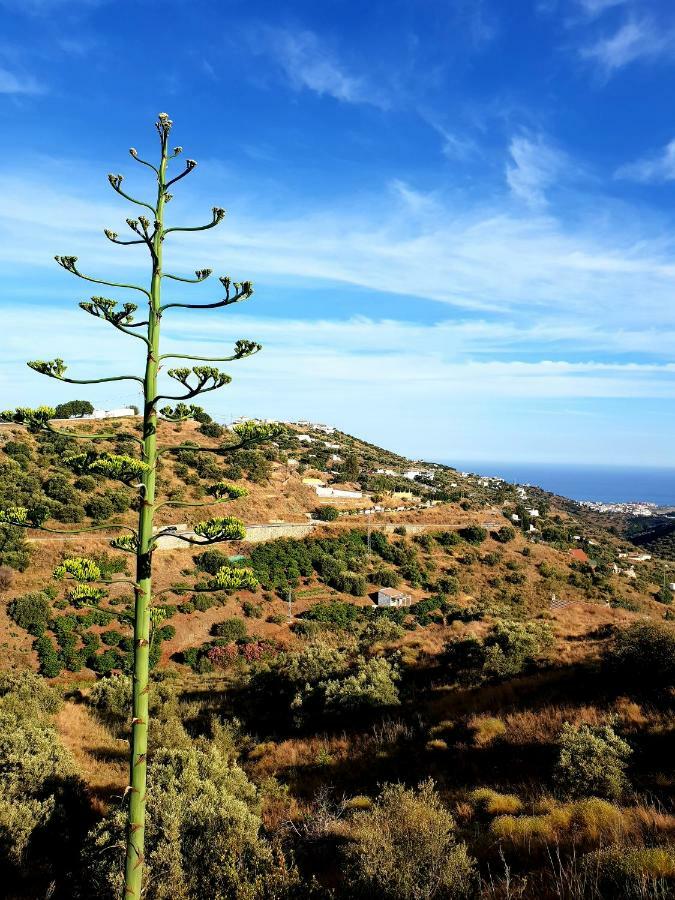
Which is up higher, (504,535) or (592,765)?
(592,765)

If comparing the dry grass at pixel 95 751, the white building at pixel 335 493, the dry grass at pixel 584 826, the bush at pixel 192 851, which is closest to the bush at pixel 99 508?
the white building at pixel 335 493

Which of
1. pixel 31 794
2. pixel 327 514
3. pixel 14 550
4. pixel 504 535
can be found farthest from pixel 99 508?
pixel 504 535

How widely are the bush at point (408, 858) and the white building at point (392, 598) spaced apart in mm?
38092

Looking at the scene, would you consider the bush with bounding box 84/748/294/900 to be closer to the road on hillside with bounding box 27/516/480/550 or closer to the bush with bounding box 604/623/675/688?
the bush with bounding box 604/623/675/688

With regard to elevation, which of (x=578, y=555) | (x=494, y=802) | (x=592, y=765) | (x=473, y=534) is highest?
(x=592, y=765)

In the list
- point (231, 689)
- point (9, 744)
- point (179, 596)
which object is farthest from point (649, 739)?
point (179, 596)

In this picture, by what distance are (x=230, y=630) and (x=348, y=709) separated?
76.2ft

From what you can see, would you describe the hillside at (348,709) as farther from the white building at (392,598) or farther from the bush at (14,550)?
the white building at (392,598)

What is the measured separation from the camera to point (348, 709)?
1550cm

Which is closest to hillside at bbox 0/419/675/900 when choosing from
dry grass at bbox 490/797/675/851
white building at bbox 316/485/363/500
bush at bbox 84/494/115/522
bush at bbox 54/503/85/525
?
dry grass at bbox 490/797/675/851

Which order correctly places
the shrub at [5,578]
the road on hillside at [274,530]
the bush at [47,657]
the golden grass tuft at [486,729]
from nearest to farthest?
the golden grass tuft at [486,729]
the bush at [47,657]
the shrub at [5,578]
the road on hillside at [274,530]

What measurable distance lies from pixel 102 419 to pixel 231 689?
5991 centimetres

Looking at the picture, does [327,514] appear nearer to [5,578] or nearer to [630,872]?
[5,578]

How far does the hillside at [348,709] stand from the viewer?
7504 mm
